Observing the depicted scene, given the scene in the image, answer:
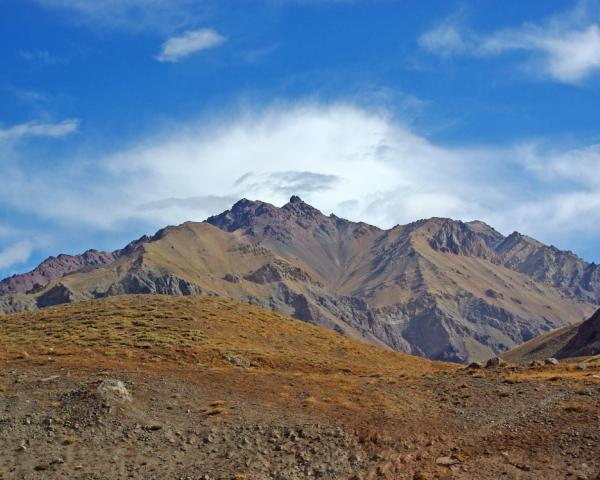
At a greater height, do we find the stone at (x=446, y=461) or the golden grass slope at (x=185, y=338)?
the golden grass slope at (x=185, y=338)

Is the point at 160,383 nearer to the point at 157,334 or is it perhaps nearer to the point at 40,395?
the point at 40,395

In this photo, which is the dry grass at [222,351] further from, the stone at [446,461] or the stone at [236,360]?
the stone at [446,461]

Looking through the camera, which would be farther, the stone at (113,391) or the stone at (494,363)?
the stone at (494,363)

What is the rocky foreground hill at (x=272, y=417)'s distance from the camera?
1042 inches

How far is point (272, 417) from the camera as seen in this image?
31219 millimetres

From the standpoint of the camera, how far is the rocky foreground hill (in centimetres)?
2647

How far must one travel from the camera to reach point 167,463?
2670cm

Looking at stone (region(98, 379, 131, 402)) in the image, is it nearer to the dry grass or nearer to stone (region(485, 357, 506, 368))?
the dry grass

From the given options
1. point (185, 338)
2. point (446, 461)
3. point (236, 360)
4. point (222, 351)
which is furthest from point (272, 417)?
point (185, 338)

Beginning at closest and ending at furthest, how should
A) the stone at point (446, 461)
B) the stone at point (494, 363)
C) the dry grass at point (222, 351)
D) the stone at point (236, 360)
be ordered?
the stone at point (446, 461), the dry grass at point (222, 351), the stone at point (236, 360), the stone at point (494, 363)

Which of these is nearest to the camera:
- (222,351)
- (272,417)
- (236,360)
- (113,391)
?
(272,417)

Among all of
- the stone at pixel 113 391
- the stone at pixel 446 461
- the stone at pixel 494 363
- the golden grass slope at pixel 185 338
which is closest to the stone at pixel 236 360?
the golden grass slope at pixel 185 338

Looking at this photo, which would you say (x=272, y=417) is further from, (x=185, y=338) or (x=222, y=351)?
(x=185, y=338)

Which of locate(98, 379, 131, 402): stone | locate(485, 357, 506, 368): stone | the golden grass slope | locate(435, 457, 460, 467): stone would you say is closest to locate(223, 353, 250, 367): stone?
the golden grass slope
